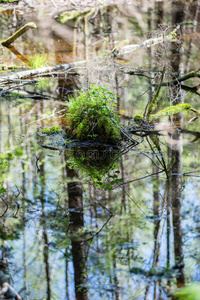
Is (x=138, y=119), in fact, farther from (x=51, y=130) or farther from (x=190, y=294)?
(x=190, y=294)

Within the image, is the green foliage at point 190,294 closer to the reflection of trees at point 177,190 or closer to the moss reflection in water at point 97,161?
the reflection of trees at point 177,190

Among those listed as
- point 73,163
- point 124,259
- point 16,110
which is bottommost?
point 124,259

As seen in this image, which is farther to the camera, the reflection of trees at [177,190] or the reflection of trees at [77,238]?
the reflection of trees at [177,190]

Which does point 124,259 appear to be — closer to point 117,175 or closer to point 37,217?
point 37,217

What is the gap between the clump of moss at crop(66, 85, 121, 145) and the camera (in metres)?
5.80

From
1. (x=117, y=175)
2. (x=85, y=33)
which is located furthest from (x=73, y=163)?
(x=85, y=33)

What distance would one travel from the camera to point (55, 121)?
6.92 metres

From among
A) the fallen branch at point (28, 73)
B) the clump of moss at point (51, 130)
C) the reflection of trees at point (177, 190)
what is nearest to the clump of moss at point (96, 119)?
the clump of moss at point (51, 130)

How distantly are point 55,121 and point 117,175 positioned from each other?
8.24ft

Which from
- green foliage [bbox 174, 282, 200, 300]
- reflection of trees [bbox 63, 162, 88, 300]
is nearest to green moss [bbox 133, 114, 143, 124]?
reflection of trees [bbox 63, 162, 88, 300]

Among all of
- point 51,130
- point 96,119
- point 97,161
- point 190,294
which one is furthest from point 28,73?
point 190,294

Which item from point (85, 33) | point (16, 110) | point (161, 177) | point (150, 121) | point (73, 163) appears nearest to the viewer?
point (161, 177)

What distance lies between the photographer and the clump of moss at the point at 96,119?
5801mm

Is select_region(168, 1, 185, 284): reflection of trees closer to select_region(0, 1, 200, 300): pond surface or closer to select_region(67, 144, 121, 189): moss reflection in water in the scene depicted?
select_region(0, 1, 200, 300): pond surface
